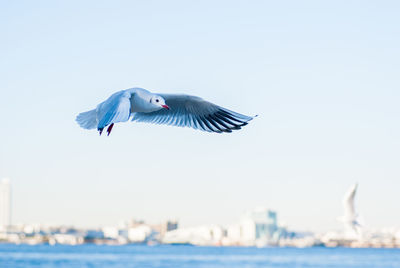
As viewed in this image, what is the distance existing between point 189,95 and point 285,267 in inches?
1860

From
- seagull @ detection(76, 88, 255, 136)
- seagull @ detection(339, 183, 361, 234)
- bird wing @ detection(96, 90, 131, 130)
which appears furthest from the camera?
seagull @ detection(339, 183, 361, 234)

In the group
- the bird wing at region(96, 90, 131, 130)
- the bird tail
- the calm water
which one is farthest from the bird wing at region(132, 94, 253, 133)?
the calm water

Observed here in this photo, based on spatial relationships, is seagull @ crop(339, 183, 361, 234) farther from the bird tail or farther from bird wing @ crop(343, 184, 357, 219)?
the bird tail

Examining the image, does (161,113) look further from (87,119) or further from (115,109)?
(115,109)

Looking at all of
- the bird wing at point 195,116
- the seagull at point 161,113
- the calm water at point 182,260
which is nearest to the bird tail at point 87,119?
the seagull at point 161,113

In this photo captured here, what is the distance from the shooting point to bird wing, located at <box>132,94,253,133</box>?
4.83 metres

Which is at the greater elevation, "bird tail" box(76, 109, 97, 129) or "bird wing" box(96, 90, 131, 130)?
"bird tail" box(76, 109, 97, 129)

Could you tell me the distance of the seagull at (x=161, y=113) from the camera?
12.7ft

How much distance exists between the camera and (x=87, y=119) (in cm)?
515

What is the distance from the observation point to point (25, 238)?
138m

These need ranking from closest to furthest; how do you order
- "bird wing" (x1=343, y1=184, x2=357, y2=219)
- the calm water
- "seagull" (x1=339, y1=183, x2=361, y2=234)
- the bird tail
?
the bird tail → "seagull" (x1=339, y1=183, x2=361, y2=234) → "bird wing" (x1=343, y1=184, x2=357, y2=219) → the calm water

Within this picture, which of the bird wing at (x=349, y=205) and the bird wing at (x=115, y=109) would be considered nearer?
the bird wing at (x=115, y=109)

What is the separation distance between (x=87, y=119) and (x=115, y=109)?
135 centimetres

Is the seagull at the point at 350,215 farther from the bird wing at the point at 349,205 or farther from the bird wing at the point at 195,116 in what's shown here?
the bird wing at the point at 195,116
